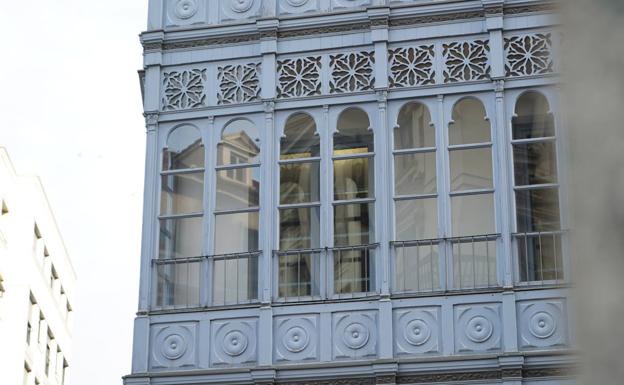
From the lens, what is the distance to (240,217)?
1870 centimetres

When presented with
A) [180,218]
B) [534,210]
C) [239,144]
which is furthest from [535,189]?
[180,218]

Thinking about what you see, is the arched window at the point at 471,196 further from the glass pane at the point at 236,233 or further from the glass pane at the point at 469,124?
the glass pane at the point at 236,233

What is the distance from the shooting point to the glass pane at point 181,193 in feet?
62.1

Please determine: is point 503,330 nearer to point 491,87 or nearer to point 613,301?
point 491,87

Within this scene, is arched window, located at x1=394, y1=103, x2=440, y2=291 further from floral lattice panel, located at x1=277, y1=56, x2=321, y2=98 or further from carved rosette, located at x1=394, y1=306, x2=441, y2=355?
floral lattice panel, located at x1=277, y1=56, x2=321, y2=98

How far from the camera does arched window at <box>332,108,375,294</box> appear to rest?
17969mm

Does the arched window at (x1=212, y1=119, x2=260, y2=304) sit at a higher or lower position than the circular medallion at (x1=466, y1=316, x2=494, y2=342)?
higher

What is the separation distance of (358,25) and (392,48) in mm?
729

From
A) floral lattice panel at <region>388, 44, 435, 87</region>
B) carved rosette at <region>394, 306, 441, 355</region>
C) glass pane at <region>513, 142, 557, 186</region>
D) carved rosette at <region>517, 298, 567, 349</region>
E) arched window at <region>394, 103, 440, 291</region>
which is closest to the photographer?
carved rosette at <region>517, 298, 567, 349</region>

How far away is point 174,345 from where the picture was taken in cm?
1808

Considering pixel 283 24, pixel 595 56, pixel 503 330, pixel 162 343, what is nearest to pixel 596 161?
pixel 595 56

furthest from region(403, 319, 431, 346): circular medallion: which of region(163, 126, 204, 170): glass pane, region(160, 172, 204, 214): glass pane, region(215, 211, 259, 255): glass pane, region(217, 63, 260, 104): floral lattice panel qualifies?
region(217, 63, 260, 104): floral lattice panel

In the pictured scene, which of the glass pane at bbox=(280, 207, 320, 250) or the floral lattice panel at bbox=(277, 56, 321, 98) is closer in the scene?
the glass pane at bbox=(280, 207, 320, 250)

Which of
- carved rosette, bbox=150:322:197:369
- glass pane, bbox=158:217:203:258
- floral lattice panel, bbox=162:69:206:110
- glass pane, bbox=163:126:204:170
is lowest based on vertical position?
carved rosette, bbox=150:322:197:369
